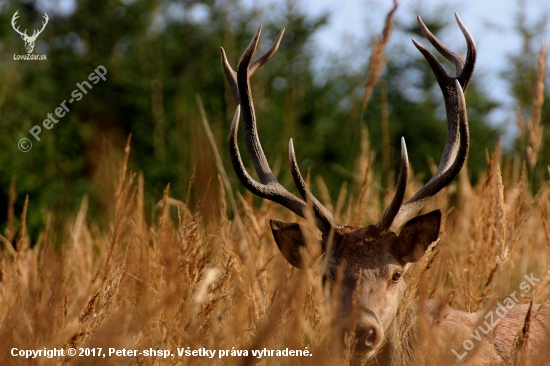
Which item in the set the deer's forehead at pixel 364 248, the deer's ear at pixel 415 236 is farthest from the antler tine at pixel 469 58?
the deer's forehead at pixel 364 248

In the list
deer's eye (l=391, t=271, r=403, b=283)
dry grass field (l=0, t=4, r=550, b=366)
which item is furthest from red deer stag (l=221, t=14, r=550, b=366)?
dry grass field (l=0, t=4, r=550, b=366)

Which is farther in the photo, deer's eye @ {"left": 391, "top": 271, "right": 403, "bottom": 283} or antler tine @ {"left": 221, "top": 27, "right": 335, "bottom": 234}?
antler tine @ {"left": 221, "top": 27, "right": 335, "bottom": 234}

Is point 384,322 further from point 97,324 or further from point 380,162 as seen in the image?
point 380,162

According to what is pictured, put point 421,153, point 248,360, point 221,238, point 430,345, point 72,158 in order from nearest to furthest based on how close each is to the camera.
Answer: point 248,360 < point 430,345 < point 221,238 < point 72,158 < point 421,153

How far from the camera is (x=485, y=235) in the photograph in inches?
132

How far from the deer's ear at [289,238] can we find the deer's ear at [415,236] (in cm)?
48

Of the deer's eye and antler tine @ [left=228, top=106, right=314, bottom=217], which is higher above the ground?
antler tine @ [left=228, top=106, right=314, bottom=217]

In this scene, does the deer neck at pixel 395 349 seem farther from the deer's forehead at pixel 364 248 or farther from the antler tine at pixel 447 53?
the antler tine at pixel 447 53

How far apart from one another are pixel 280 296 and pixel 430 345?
0.80 m

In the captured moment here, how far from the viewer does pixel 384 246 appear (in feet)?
10.0

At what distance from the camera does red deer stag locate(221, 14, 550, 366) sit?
2863 mm

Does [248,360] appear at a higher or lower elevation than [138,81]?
lower

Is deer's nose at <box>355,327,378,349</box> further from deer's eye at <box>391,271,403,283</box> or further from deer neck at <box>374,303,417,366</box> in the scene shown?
deer's eye at <box>391,271,403,283</box>

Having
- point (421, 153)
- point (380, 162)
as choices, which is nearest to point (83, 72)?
point (380, 162)
